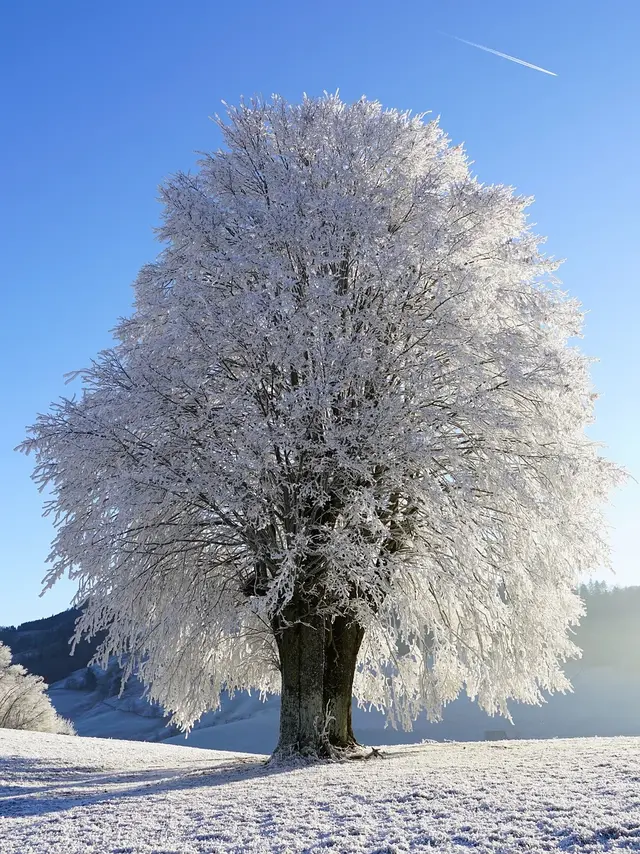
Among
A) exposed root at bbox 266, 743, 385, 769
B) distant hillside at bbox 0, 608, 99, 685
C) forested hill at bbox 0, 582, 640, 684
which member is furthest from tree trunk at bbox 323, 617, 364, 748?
forested hill at bbox 0, 582, 640, 684

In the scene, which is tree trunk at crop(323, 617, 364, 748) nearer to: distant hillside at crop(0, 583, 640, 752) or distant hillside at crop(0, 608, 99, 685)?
distant hillside at crop(0, 583, 640, 752)

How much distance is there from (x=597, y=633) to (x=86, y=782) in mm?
100472

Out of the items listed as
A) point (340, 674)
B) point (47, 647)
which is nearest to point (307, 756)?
point (340, 674)

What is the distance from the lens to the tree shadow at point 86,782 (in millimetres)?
8836

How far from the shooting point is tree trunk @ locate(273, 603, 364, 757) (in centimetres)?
1150

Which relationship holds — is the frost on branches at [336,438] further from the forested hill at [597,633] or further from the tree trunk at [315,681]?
the forested hill at [597,633]

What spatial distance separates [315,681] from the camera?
38.7ft

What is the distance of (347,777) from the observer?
899cm

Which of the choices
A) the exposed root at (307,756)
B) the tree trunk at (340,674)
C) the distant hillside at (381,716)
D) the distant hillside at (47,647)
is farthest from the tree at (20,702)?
the distant hillside at (47,647)

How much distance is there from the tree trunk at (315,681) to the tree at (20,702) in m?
34.0

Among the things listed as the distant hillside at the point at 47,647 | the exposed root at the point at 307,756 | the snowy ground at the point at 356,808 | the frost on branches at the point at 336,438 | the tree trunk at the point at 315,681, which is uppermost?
the distant hillside at the point at 47,647

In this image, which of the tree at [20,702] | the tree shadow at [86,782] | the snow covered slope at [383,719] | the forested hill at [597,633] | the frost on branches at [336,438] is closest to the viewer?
the tree shadow at [86,782]

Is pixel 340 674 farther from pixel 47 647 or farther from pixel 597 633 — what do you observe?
pixel 597 633

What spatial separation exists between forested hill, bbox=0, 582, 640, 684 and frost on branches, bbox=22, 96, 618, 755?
84472 mm
